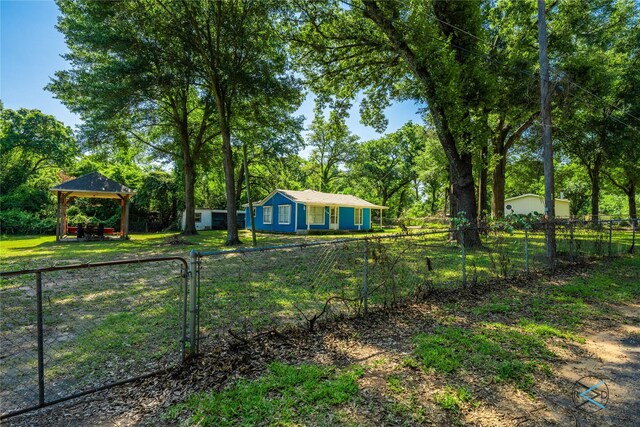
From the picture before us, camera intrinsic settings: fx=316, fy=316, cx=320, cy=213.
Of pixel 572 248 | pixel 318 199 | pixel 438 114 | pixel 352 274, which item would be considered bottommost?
pixel 352 274

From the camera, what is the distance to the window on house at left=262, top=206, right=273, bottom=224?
79.9 ft

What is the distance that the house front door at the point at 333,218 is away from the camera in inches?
924

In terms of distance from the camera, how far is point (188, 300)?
4.76 metres

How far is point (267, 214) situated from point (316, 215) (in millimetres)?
4477

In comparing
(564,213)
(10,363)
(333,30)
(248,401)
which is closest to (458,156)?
(333,30)

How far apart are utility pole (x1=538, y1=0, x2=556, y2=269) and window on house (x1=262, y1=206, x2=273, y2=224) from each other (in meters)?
18.8

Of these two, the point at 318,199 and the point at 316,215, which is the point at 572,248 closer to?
the point at 316,215

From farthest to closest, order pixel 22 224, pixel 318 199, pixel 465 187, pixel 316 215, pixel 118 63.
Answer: pixel 318 199
pixel 316 215
pixel 22 224
pixel 118 63
pixel 465 187

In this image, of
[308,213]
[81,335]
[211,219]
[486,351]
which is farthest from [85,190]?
[486,351]

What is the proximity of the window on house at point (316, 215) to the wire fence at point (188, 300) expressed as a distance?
13.3 m

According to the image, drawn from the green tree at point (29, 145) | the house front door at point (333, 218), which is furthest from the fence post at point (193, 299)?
the green tree at point (29, 145)

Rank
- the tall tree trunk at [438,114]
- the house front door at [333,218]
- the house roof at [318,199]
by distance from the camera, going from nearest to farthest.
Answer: the tall tree trunk at [438,114]
the house roof at [318,199]
the house front door at [333,218]

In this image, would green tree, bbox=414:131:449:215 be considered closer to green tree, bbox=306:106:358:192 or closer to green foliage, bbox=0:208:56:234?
green tree, bbox=306:106:358:192

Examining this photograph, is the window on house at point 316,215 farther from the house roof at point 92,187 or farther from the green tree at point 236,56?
the house roof at point 92,187
